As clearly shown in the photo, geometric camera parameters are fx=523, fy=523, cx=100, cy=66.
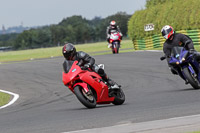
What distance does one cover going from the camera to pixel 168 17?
33.7 meters

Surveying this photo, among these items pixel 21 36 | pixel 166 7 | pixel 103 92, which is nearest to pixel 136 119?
pixel 103 92

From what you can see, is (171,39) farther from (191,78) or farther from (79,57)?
(79,57)

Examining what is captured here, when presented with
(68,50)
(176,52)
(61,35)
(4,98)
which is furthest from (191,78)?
(61,35)

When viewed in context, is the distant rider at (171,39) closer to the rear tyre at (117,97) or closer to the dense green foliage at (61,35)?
the rear tyre at (117,97)

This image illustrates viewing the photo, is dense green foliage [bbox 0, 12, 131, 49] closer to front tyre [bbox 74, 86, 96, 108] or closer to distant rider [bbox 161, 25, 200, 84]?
distant rider [bbox 161, 25, 200, 84]

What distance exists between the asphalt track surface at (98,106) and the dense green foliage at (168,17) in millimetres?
8886

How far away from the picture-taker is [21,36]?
585ft

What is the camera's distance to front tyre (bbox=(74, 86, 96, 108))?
9547 millimetres

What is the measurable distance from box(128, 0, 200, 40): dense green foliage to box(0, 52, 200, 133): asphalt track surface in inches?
350

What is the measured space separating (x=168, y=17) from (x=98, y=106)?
2385 cm

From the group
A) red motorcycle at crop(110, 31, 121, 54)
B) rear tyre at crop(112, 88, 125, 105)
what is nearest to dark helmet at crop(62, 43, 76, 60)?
rear tyre at crop(112, 88, 125, 105)

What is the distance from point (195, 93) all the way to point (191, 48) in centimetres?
132

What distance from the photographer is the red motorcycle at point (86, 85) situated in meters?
9.55

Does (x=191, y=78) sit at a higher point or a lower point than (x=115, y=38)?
higher
